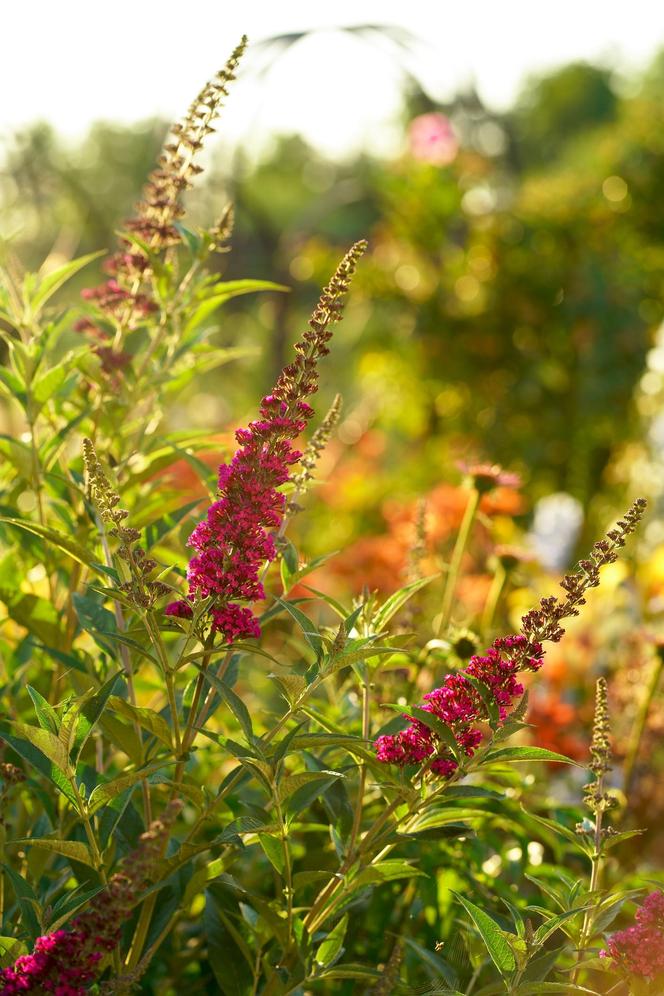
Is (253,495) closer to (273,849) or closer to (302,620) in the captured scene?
(302,620)

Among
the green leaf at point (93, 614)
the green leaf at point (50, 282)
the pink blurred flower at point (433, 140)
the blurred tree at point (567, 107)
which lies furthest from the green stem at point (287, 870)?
the blurred tree at point (567, 107)

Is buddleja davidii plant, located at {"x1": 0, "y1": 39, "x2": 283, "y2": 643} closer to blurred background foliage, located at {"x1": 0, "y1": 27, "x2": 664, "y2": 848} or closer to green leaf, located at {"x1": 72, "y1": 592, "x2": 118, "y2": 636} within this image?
green leaf, located at {"x1": 72, "y1": 592, "x2": 118, "y2": 636}

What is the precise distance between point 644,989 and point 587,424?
326 centimetres

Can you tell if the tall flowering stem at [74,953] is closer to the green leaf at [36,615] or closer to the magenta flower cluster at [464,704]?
the magenta flower cluster at [464,704]

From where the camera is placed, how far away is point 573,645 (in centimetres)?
214

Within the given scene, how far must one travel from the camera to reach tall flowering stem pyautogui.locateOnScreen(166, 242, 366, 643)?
74 centimetres

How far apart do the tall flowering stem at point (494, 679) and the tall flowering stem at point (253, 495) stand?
140 millimetres

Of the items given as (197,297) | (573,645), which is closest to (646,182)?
(573,645)

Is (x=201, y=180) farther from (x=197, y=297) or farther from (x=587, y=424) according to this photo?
(x=197, y=297)

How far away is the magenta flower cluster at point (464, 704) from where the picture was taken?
0.75 meters

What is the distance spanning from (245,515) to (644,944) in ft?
1.34

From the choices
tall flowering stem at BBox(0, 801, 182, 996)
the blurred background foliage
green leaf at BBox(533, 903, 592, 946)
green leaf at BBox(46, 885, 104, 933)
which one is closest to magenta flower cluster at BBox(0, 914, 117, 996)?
tall flowering stem at BBox(0, 801, 182, 996)

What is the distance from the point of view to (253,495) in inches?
29.0

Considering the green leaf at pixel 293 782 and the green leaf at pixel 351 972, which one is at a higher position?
the green leaf at pixel 293 782
